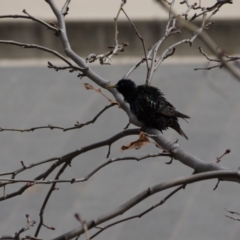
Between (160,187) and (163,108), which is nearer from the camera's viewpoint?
→ (160,187)

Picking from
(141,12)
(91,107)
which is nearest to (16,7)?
(141,12)

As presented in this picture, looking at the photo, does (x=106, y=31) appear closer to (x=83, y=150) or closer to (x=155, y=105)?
(x=155, y=105)

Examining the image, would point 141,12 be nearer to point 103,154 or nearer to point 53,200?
point 103,154

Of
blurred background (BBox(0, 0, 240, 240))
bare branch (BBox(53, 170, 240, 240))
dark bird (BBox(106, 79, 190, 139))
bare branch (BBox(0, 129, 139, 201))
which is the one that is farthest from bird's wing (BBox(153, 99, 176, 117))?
bare branch (BBox(53, 170, 240, 240))

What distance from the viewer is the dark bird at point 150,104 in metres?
4.59

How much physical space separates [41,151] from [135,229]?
77.6 inches

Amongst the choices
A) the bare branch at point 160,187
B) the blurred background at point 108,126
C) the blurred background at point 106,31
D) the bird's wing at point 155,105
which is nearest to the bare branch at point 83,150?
the bare branch at point 160,187

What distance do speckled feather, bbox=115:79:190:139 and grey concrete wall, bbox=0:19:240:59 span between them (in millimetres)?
5547

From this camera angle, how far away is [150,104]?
15.6ft

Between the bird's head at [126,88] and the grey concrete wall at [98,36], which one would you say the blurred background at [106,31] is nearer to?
the grey concrete wall at [98,36]

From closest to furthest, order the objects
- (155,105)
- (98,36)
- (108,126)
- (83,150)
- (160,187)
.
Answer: (160,187) → (83,150) → (155,105) → (108,126) → (98,36)

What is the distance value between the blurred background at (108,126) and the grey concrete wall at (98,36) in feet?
0.05

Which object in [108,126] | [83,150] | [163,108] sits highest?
[108,126]

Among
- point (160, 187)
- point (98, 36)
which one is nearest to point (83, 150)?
point (160, 187)
